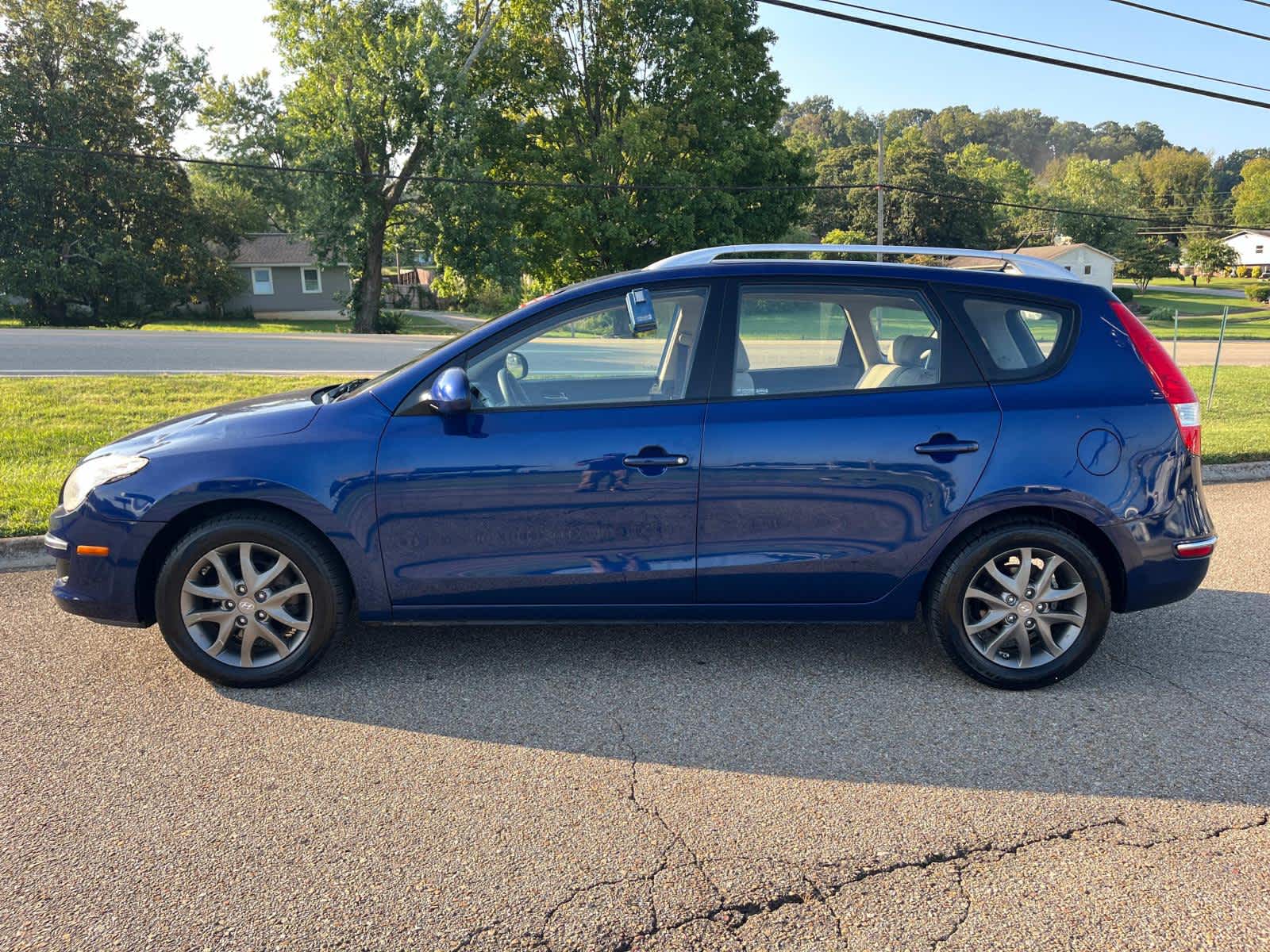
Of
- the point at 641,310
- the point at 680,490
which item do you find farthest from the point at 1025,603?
the point at 641,310

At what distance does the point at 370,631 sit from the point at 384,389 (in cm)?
139

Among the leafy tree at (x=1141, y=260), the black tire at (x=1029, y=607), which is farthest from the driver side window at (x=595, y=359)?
the leafy tree at (x=1141, y=260)

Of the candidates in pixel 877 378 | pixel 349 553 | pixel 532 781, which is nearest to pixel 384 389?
pixel 349 553

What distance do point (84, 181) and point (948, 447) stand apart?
4363 cm

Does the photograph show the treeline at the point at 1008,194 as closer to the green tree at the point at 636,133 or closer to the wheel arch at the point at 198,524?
the green tree at the point at 636,133

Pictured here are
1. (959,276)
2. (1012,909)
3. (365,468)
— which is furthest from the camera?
(959,276)

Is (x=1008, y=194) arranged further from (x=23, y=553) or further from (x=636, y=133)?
(x=23, y=553)

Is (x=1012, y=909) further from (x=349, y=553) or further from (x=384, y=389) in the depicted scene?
(x=384, y=389)

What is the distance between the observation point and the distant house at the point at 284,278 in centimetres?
5041

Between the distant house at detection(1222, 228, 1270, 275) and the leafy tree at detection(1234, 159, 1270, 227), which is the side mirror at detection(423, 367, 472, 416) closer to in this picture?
the leafy tree at detection(1234, 159, 1270, 227)

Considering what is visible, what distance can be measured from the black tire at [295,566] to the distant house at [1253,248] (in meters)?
122

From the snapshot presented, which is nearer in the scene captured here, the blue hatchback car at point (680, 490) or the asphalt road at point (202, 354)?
the blue hatchback car at point (680, 490)

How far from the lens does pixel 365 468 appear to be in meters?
3.86

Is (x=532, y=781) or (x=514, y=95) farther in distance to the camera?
(x=514, y=95)
